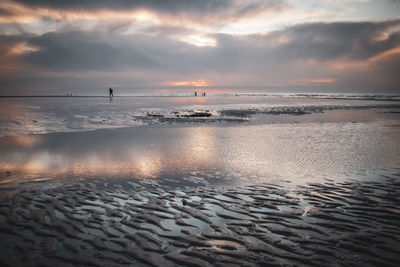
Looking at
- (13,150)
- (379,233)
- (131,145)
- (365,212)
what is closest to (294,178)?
(365,212)

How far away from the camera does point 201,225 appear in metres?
4.96

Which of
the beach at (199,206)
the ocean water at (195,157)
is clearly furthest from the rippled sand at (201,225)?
the ocean water at (195,157)

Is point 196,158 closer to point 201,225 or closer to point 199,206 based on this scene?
point 199,206

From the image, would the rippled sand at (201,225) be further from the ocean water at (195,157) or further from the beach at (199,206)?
the ocean water at (195,157)

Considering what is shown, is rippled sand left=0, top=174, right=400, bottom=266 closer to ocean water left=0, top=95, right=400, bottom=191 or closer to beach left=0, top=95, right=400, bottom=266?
beach left=0, top=95, right=400, bottom=266

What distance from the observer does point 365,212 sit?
5.46 m

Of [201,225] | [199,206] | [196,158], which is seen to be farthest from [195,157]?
[201,225]

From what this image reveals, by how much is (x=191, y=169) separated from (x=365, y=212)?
16.7ft

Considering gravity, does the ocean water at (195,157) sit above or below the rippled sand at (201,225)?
above

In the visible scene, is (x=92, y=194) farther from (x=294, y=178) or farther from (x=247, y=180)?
(x=294, y=178)

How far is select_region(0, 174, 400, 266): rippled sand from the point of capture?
3951 millimetres

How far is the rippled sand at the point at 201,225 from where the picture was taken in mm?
3951

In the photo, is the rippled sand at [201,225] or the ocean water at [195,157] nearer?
the rippled sand at [201,225]

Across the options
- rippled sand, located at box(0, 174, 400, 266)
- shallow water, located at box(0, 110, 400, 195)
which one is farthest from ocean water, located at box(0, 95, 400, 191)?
rippled sand, located at box(0, 174, 400, 266)
